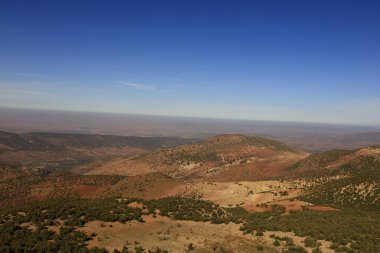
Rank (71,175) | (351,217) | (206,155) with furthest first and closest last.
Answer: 1. (206,155)
2. (71,175)
3. (351,217)

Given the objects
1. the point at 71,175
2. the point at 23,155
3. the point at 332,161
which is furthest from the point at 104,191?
the point at 23,155

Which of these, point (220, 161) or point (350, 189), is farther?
point (220, 161)

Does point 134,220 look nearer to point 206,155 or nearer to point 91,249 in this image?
point 91,249

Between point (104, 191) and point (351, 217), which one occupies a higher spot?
point (351, 217)

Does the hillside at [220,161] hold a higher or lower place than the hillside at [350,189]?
lower

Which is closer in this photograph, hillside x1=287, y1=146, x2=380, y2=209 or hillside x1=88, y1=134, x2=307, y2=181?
hillside x1=287, y1=146, x2=380, y2=209

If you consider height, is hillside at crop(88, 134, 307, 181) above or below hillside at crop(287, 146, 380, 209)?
below

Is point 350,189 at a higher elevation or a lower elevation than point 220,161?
higher

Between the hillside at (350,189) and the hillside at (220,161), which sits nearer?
the hillside at (350,189)
